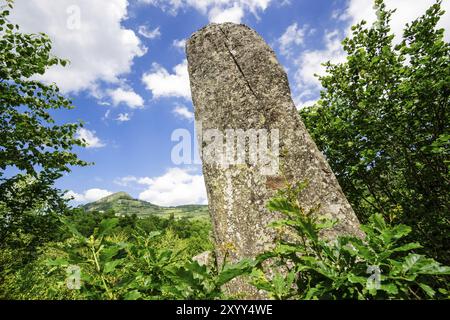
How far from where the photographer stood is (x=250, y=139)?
4.43m

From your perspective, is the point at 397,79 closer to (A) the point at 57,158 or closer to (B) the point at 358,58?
(B) the point at 358,58

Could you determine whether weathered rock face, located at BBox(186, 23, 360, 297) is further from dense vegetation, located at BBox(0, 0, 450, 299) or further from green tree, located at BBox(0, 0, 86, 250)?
green tree, located at BBox(0, 0, 86, 250)

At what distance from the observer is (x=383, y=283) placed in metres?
Result: 1.61

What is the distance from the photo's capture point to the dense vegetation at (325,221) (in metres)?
1.67

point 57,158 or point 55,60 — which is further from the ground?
point 55,60

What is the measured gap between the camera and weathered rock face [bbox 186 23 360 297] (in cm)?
385

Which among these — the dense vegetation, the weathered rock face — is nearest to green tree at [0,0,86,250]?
the dense vegetation

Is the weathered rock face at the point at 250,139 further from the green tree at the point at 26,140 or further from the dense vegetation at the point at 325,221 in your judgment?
the green tree at the point at 26,140

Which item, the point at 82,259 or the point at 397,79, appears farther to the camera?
the point at 397,79

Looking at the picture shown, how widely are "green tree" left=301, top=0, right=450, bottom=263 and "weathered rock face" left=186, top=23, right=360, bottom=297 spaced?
262 centimetres

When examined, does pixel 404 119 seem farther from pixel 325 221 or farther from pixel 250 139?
pixel 325 221
